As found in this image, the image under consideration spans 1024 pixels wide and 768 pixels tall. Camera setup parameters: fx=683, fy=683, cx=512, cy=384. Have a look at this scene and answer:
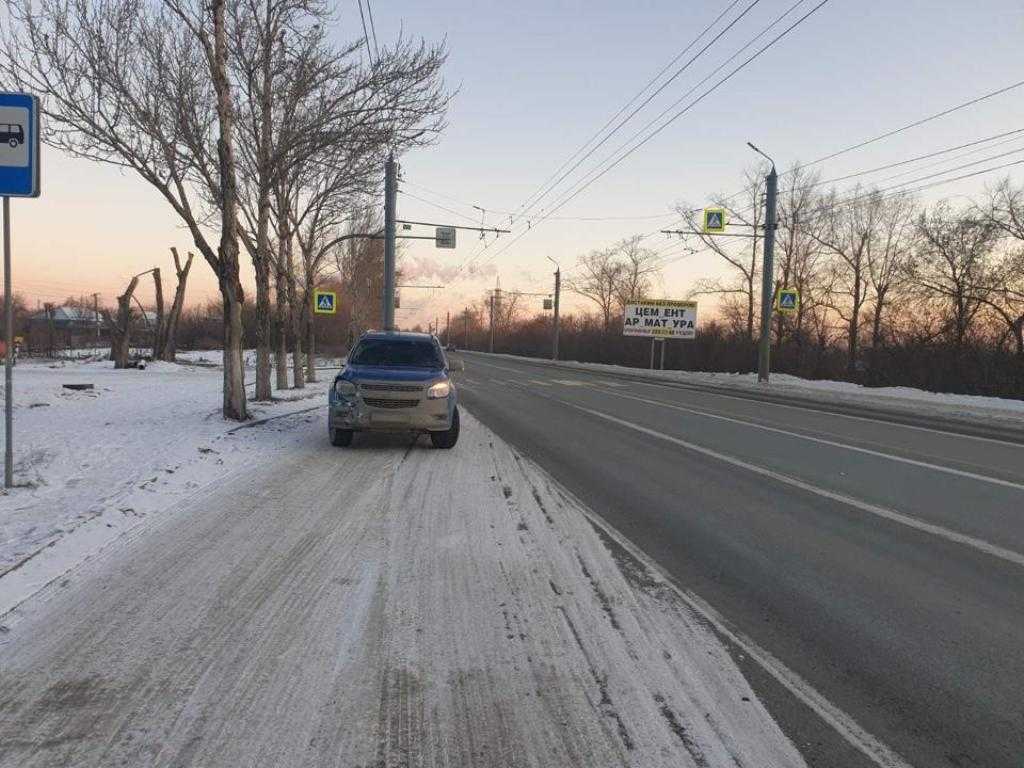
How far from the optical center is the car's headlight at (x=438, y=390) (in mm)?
9273

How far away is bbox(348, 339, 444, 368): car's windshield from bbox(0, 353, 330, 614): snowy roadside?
165 cm

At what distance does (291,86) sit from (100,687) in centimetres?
1202

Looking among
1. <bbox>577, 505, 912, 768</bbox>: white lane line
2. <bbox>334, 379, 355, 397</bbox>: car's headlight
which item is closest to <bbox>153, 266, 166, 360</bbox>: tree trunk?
<bbox>334, 379, 355, 397</bbox>: car's headlight

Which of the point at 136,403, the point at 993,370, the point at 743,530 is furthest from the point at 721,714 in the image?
the point at 993,370

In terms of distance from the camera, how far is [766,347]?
29141 mm

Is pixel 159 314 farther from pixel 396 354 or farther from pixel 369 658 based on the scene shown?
pixel 369 658

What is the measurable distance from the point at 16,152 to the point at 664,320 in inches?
Result: 1609

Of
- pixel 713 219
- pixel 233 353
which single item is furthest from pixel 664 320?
pixel 233 353

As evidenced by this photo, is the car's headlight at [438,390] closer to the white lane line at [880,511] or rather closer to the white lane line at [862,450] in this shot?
the white lane line at [880,511]

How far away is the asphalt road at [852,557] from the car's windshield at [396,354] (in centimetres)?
194

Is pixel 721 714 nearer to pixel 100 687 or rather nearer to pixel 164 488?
pixel 100 687

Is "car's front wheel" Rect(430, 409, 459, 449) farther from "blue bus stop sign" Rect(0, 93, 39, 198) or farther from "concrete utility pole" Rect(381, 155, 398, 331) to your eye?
"concrete utility pole" Rect(381, 155, 398, 331)

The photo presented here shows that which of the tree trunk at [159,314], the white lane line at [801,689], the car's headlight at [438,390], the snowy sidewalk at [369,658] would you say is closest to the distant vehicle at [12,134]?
the snowy sidewalk at [369,658]

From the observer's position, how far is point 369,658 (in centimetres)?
332
